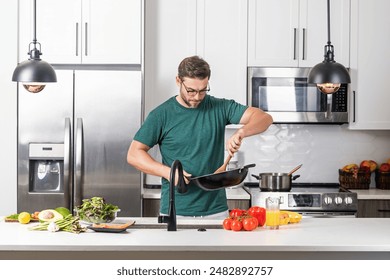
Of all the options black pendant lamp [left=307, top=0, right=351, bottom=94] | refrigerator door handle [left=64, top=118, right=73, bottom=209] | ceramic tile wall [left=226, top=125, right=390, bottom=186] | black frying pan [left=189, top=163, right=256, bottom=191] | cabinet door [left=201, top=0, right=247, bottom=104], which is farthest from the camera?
ceramic tile wall [left=226, top=125, right=390, bottom=186]

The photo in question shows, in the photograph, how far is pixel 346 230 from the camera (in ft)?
12.8

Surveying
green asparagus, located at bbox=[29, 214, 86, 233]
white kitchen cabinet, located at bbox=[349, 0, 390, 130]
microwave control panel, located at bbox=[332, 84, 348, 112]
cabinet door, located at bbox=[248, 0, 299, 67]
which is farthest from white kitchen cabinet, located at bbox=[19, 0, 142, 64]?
green asparagus, located at bbox=[29, 214, 86, 233]

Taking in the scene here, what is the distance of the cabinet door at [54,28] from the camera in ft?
18.2

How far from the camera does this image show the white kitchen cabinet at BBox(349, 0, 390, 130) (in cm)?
592

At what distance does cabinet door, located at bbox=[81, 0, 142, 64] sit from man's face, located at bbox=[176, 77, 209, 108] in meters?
1.37

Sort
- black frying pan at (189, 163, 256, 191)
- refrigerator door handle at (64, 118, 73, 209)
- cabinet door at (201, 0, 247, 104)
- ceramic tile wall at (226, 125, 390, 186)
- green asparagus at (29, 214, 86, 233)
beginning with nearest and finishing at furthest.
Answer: green asparagus at (29, 214, 86, 233), black frying pan at (189, 163, 256, 191), refrigerator door handle at (64, 118, 73, 209), cabinet door at (201, 0, 247, 104), ceramic tile wall at (226, 125, 390, 186)

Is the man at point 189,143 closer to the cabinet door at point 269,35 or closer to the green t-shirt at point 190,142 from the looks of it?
the green t-shirt at point 190,142

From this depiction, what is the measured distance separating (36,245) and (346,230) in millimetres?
A: 1604

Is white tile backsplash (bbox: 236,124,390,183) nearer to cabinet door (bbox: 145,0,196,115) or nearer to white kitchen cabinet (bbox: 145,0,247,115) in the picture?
white kitchen cabinet (bbox: 145,0,247,115)

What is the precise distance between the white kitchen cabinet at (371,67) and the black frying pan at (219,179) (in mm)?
2234

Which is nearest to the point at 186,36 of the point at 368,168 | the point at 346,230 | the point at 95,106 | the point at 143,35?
the point at 143,35

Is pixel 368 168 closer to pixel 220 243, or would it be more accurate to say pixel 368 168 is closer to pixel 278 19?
pixel 278 19

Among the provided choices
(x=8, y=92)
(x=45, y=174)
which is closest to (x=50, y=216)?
(x=45, y=174)

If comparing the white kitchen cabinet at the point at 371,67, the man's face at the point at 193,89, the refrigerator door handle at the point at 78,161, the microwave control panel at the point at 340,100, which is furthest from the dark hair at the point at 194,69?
the white kitchen cabinet at the point at 371,67
